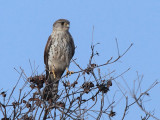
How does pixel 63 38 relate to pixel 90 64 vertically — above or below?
above

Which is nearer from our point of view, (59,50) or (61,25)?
(59,50)

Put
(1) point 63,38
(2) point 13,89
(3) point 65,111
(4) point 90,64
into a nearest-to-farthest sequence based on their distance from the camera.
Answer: (2) point 13,89, (3) point 65,111, (4) point 90,64, (1) point 63,38

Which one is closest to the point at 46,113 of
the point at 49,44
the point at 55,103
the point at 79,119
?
the point at 55,103

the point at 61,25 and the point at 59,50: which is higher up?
the point at 61,25

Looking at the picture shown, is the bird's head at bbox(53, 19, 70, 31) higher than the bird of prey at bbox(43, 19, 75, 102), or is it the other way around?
the bird's head at bbox(53, 19, 70, 31)

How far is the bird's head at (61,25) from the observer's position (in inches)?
241

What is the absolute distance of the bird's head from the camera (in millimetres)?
6114

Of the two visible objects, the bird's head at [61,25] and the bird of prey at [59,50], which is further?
the bird's head at [61,25]

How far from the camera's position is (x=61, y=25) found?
618cm

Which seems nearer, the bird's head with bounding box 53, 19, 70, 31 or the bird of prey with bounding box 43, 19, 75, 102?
the bird of prey with bounding box 43, 19, 75, 102

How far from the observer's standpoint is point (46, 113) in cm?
384

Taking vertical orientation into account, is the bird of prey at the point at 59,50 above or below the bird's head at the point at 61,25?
below

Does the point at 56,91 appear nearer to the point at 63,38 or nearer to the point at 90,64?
the point at 90,64

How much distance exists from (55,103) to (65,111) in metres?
0.15
